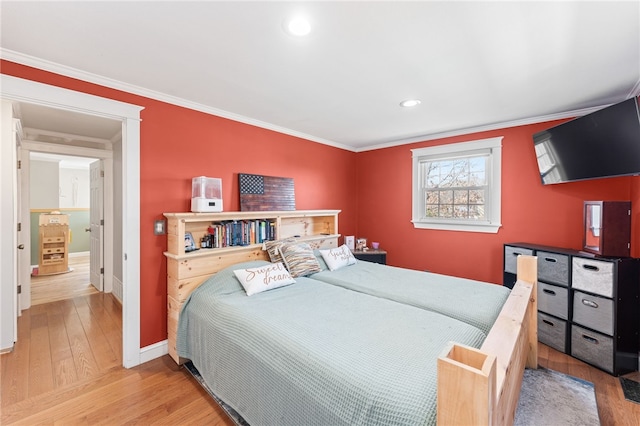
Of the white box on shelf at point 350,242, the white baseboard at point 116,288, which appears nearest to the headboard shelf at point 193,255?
the white box on shelf at point 350,242

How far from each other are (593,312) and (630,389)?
557 mm

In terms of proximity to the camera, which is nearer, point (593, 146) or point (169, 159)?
point (593, 146)

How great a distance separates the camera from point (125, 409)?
188cm

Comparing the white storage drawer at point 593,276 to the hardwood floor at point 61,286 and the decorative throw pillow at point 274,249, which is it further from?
the hardwood floor at point 61,286

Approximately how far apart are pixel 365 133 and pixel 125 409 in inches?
145

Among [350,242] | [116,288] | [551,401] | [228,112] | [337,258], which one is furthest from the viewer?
[350,242]

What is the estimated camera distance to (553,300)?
2.66 meters

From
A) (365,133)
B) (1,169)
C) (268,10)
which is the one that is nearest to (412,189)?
(365,133)

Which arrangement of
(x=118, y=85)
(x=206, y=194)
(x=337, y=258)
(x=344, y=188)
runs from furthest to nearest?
(x=344, y=188)
(x=337, y=258)
(x=206, y=194)
(x=118, y=85)

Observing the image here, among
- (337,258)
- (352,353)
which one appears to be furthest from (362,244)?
(352,353)

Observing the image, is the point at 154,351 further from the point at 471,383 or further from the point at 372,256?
the point at 372,256

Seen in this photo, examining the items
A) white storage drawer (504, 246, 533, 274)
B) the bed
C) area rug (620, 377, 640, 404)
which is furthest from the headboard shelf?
area rug (620, 377, 640, 404)

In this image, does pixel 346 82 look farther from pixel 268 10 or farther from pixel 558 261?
pixel 558 261

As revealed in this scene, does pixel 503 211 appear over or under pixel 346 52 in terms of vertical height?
under
